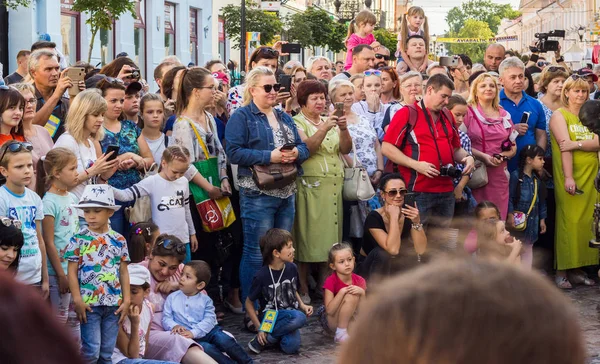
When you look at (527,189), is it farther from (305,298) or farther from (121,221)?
(121,221)

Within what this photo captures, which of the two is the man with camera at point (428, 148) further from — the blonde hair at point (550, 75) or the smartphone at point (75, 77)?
the smartphone at point (75, 77)

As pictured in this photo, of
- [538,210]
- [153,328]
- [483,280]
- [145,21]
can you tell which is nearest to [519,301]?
[483,280]

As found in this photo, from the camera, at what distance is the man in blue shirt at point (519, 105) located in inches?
371

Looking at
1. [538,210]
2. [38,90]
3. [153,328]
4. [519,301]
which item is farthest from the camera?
[538,210]

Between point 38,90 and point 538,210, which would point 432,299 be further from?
point 538,210

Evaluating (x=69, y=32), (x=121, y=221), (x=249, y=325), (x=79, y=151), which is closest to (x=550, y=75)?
(x=249, y=325)

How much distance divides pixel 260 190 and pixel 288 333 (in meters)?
1.22

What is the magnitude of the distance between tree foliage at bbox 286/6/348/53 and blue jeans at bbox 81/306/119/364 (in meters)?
29.3

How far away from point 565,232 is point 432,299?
9027 mm

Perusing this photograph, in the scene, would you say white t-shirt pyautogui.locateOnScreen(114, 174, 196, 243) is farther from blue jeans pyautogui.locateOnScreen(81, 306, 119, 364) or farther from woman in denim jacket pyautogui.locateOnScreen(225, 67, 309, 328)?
blue jeans pyautogui.locateOnScreen(81, 306, 119, 364)

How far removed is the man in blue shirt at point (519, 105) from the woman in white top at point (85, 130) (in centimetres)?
435

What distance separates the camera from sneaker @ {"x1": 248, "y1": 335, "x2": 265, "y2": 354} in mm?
6879

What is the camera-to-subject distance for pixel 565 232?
971 centimetres

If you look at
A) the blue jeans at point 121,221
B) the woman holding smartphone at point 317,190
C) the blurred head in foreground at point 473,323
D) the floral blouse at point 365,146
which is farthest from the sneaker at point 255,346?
the blurred head in foreground at point 473,323
